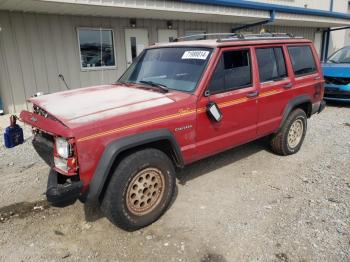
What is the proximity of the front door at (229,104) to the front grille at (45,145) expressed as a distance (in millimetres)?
1618

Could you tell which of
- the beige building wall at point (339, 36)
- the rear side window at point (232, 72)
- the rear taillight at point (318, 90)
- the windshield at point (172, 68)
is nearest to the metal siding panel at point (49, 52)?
the windshield at point (172, 68)

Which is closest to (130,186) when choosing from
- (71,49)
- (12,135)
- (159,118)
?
(159,118)

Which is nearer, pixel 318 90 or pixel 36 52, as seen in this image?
pixel 318 90

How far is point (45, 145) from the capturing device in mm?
3018

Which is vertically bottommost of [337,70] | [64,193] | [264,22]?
[64,193]

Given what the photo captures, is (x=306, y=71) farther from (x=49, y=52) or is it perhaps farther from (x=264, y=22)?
(x=264, y=22)

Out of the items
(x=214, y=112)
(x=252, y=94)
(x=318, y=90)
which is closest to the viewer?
(x=214, y=112)

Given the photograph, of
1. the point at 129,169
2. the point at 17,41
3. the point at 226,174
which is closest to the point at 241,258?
the point at 129,169

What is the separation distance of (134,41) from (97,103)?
7.83m

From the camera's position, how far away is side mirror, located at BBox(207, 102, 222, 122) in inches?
136

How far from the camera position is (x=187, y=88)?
347 cm

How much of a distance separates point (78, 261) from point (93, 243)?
0.85ft

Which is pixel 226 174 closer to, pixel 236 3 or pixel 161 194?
pixel 161 194

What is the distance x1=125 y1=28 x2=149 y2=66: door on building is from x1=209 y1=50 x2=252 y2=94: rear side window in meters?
7.10
